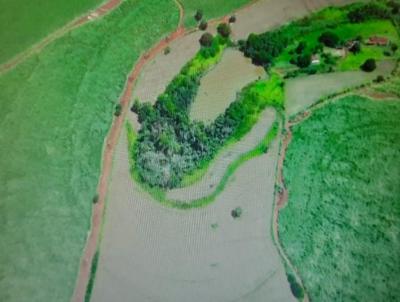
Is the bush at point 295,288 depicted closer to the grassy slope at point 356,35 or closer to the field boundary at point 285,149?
the field boundary at point 285,149

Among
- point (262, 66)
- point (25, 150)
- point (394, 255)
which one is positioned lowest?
point (394, 255)

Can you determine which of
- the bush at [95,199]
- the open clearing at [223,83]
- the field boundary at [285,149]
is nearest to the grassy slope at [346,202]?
the field boundary at [285,149]

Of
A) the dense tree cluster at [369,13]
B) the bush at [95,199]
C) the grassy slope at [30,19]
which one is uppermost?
the grassy slope at [30,19]

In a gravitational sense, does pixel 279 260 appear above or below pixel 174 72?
below

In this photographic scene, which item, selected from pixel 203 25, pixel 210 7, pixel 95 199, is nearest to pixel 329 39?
pixel 203 25

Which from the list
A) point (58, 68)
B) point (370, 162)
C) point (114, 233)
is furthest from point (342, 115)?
point (58, 68)

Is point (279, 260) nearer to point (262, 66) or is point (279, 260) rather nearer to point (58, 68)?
point (262, 66)
